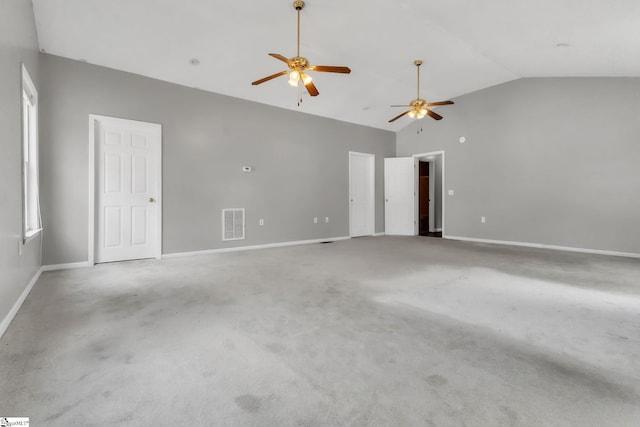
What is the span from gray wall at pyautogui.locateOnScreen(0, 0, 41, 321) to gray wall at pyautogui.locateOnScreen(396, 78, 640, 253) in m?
7.28

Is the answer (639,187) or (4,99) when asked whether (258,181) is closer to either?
(4,99)

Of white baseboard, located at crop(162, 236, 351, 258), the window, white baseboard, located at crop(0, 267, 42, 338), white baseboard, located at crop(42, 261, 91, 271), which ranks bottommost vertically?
white baseboard, located at crop(0, 267, 42, 338)

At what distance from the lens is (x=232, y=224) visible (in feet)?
18.4

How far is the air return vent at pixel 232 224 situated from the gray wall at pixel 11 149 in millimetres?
2662

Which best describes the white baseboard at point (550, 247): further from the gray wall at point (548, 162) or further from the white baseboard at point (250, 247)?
the white baseboard at point (250, 247)

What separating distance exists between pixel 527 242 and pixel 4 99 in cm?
775

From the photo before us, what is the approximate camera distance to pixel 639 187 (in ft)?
16.3

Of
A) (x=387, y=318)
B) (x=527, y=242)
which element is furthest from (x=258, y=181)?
(x=527, y=242)

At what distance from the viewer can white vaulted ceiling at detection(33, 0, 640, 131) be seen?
354cm

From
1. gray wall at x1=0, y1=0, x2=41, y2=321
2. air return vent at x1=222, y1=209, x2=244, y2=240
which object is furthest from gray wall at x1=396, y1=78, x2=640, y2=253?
gray wall at x1=0, y1=0, x2=41, y2=321

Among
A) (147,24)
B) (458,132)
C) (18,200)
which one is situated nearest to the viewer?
(18,200)

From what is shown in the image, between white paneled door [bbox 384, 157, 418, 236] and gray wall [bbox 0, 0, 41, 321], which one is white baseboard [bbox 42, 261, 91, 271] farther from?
white paneled door [bbox 384, 157, 418, 236]

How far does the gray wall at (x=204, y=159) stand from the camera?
412 cm

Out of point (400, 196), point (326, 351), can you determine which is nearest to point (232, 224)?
point (326, 351)
